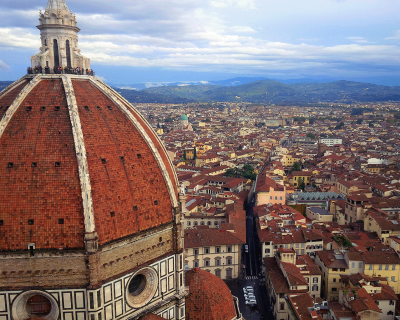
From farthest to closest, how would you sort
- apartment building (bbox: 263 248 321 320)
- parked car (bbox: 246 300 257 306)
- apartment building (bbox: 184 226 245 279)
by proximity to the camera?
apartment building (bbox: 184 226 245 279) → parked car (bbox: 246 300 257 306) → apartment building (bbox: 263 248 321 320)

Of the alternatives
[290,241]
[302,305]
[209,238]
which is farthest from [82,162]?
[290,241]

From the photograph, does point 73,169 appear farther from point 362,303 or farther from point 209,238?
point 209,238

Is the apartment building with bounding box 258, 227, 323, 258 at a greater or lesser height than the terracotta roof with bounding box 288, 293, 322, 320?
greater

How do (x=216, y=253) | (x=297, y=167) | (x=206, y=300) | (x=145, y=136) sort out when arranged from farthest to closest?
(x=297, y=167)
(x=216, y=253)
(x=206, y=300)
(x=145, y=136)

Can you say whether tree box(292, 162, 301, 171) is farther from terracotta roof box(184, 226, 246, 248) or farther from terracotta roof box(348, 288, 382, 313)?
terracotta roof box(348, 288, 382, 313)

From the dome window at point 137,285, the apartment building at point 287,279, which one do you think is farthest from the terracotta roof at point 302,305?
the dome window at point 137,285

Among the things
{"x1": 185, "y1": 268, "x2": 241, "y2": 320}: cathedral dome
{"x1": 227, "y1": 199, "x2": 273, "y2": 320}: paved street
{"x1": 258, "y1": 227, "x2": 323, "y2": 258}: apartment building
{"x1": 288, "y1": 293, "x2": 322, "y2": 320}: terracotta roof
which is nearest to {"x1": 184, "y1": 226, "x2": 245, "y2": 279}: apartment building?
{"x1": 227, "y1": 199, "x2": 273, "y2": 320}: paved street
